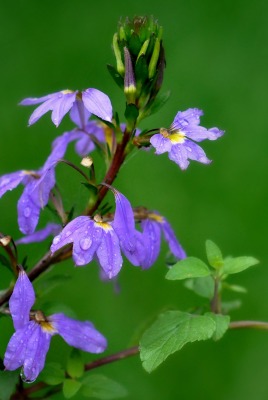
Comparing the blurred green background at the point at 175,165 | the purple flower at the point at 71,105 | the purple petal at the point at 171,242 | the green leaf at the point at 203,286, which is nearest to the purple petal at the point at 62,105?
the purple flower at the point at 71,105

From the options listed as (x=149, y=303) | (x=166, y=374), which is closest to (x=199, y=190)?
(x=149, y=303)

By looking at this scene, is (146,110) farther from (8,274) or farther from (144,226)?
(8,274)

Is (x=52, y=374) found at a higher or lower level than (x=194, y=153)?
lower

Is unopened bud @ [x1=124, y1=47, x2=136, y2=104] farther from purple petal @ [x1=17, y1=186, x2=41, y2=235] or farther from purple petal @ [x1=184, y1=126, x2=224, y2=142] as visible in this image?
purple petal @ [x1=17, y1=186, x2=41, y2=235]

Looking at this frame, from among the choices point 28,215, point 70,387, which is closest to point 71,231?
point 28,215

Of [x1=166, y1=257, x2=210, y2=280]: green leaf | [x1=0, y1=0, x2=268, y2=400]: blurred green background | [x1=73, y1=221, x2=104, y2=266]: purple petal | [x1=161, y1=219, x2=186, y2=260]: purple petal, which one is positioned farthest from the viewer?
[x1=0, y1=0, x2=268, y2=400]: blurred green background

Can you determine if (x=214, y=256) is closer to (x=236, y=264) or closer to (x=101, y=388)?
(x=236, y=264)

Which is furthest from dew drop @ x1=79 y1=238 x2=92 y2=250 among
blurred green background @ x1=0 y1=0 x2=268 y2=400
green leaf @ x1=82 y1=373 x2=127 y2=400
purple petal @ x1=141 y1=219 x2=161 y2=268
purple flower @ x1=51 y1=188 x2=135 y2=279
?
blurred green background @ x1=0 y1=0 x2=268 y2=400
